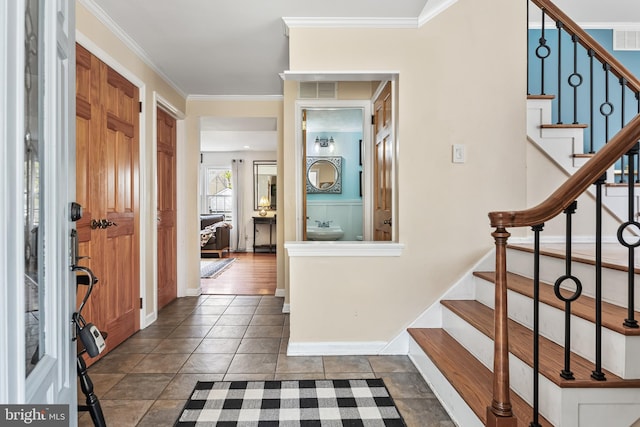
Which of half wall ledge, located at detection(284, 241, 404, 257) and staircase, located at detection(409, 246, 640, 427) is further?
half wall ledge, located at detection(284, 241, 404, 257)

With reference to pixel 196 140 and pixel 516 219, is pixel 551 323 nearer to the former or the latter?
pixel 516 219

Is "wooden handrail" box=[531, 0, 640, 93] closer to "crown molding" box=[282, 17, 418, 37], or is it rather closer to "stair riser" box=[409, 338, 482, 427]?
"crown molding" box=[282, 17, 418, 37]

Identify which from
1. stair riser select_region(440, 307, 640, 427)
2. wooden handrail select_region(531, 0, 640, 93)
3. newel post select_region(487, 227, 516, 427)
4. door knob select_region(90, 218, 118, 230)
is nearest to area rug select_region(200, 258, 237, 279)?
door knob select_region(90, 218, 118, 230)

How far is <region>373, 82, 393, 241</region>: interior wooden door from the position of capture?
2.90m

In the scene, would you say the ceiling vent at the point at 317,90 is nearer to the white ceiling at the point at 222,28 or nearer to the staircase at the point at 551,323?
the white ceiling at the point at 222,28

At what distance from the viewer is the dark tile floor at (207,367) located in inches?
72.6

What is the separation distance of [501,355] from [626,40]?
14.5ft

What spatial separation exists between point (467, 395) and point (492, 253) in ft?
3.88

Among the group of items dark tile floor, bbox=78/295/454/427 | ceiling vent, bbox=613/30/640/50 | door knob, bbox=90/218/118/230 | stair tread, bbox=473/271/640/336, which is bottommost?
dark tile floor, bbox=78/295/454/427

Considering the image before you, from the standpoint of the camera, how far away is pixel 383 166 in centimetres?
316

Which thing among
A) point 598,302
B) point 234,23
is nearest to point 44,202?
point 598,302

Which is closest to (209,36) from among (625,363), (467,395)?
(467,395)

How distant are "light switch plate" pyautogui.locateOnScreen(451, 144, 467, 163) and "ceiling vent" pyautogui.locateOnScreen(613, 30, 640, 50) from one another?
296 centimetres

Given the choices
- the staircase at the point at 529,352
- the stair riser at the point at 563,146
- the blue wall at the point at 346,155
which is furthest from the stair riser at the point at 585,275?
the blue wall at the point at 346,155
